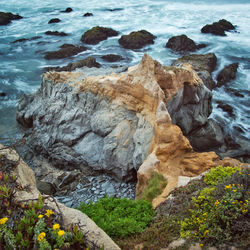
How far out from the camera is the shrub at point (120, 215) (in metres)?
6.08

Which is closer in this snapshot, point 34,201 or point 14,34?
point 34,201

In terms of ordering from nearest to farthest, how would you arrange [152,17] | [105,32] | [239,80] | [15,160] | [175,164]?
[15,160] < [175,164] < [239,80] < [105,32] < [152,17]

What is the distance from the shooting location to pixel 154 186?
800 centimetres

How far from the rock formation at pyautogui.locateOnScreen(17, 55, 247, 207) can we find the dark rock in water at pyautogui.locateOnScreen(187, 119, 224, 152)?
149cm

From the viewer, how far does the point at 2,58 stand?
27.8 m

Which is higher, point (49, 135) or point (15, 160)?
point (15, 160)

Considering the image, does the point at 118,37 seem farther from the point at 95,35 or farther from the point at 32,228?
the point at 32,228

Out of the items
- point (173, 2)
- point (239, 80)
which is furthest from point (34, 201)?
point (173, 2)

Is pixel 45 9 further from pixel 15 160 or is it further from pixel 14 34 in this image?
pixel 15 160

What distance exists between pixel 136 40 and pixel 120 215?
26.3 metres

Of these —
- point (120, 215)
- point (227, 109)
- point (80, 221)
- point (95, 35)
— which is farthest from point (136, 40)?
point (80, 221)

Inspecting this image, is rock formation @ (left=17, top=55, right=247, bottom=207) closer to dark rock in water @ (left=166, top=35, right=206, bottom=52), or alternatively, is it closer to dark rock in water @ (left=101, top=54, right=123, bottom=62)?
dark rock in water @ (left=101, top=54, right=123, bottom=62)

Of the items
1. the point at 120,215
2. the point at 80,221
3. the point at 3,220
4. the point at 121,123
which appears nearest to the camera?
the point at 3,220

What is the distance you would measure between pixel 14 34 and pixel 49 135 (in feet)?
84.9
